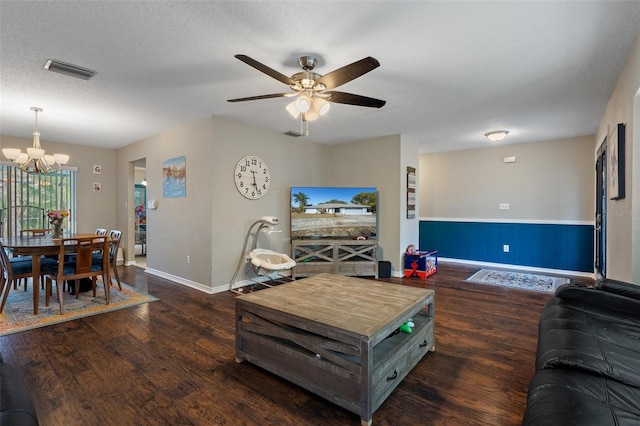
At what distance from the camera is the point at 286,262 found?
14.2 feet

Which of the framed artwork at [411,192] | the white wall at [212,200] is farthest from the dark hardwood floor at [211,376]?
the framed artwork at [411,192]

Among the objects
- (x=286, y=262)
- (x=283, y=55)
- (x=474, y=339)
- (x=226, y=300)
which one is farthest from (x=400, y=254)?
(x=283, y=55)

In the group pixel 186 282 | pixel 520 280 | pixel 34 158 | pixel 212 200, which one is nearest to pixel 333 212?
pixel 212 200

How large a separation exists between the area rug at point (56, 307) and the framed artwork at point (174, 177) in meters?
1.54

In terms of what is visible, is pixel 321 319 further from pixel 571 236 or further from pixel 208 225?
pixel 571 236

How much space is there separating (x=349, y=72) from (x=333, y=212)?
321cm

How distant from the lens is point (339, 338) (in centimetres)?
173

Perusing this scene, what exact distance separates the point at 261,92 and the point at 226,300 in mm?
2555

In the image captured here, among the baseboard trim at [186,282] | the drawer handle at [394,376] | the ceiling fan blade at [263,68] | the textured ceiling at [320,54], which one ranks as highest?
the textured ceiling at [320,54]

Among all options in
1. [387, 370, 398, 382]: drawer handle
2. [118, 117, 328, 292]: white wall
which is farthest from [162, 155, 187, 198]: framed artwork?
[387, 370, 398, 382]: drawer handle

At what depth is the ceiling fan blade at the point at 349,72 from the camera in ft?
6.29

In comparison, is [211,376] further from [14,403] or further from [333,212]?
[333,212]

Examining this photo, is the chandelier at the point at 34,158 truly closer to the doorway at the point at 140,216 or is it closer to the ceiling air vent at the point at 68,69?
the ceiling air vent at the point at 68,69

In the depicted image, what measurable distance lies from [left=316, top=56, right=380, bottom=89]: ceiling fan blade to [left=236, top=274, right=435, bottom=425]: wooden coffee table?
1.59 m
